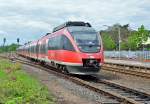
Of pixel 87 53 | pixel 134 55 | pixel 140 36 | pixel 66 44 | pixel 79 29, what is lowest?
pixel 134 55

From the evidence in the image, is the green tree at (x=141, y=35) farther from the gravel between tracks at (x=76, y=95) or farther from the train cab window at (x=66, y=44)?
the gravel between tracks at (x=76, y=95)

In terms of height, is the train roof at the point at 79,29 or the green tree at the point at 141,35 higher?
the green tree at the point at 141,35

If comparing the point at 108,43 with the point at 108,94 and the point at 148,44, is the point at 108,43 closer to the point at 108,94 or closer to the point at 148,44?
the point at 148,44

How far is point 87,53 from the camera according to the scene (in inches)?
950

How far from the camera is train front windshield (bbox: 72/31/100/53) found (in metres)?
24.3

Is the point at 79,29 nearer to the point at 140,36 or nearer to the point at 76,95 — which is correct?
the point at 76,95

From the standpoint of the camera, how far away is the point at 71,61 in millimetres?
24719

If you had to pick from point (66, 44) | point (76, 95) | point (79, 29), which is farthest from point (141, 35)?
point (76, 95)

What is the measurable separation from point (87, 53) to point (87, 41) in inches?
32.4

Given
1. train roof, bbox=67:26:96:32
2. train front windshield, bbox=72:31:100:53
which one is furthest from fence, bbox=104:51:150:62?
train front windshield, bbox=72:31:100:53

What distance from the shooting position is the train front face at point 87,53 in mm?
24078

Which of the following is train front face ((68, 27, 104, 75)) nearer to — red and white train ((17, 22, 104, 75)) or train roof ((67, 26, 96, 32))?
red and white train ((17, 22, 104, 75))

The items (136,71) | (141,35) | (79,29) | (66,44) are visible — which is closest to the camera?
(66,44)

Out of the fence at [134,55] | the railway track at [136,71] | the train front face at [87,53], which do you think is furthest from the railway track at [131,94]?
the fence at [134,55]
